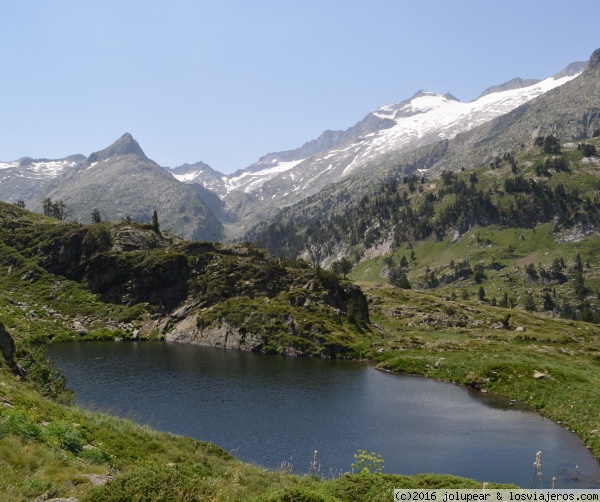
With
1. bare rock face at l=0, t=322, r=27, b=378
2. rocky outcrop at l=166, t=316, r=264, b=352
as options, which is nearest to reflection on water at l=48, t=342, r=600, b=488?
bare rock face at l=0, t=322, r=27, b=378

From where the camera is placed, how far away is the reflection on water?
53688mm

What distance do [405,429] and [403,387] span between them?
2476cm

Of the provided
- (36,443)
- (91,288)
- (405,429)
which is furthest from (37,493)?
(91,288)

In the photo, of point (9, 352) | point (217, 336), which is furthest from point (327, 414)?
point (217, 336)

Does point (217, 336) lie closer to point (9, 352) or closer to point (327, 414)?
point (327, 414)

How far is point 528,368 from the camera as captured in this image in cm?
8981

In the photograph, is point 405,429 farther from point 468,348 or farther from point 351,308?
point 351,308

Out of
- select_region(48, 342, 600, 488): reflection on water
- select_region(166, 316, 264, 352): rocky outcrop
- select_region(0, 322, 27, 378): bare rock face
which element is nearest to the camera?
select_region(0, 322, 27, 378): bare rock face

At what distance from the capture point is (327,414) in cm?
7112

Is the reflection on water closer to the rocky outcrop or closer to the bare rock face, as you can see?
the bare rock face

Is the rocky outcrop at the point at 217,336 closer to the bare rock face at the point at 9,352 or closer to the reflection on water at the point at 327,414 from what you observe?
the reflection on water at the point at 327,414

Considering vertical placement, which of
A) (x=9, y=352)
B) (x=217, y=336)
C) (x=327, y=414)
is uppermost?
(x=9, y=352)

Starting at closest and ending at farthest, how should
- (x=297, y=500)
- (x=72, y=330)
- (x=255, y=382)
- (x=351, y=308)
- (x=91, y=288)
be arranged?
1. (x=297, y=500)
2. (x=255, y=382)
3. (x=72, y=330)
4. (x=351, y=308)
5. (x=91, y=288)

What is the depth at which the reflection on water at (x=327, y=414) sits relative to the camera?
53688mm
